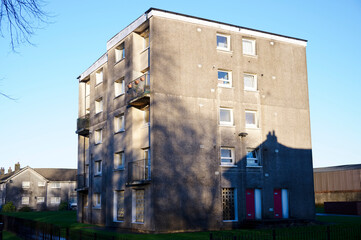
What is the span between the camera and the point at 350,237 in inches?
779

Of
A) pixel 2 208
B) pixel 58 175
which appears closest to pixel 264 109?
pixel 2 208

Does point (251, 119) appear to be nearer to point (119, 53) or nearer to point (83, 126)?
point (119, 53)

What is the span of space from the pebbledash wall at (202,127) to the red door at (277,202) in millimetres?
72

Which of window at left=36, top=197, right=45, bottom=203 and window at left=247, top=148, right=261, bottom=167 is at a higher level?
window at left=247, top=148, right=261, bottom=167

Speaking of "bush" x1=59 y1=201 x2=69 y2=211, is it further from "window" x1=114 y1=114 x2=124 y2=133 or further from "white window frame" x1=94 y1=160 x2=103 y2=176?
"window" x1=114 y1=114 x2=124 y2=133

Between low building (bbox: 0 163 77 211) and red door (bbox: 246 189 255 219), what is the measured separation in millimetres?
55610

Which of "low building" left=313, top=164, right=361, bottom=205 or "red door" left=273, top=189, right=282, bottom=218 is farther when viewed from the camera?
"low building" left=313, top=164, right=361, bottom=205

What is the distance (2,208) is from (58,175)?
534 inches

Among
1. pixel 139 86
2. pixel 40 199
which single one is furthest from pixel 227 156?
pixel 40 199

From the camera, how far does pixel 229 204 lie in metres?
27.4

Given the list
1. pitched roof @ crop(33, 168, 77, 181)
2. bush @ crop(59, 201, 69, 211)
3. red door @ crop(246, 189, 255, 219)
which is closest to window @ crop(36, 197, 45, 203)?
pitched roof @ crop(33, 168, 77, 181)

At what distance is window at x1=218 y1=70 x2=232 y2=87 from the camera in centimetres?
2881

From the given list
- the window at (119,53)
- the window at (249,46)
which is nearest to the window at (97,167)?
the window at (119,53)

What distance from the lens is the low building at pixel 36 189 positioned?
2859 inches
